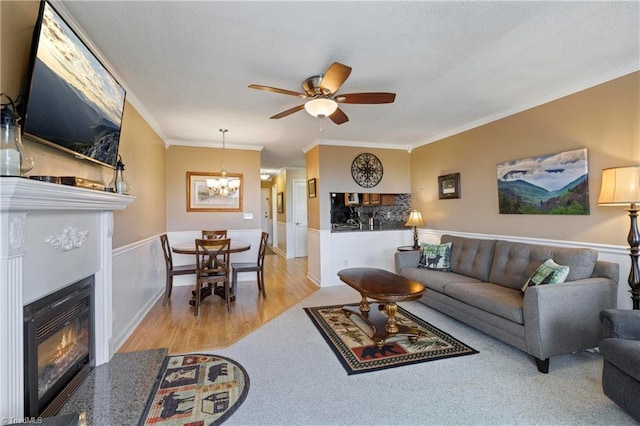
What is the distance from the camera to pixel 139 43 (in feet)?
7.04

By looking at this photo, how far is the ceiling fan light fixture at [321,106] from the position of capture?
2.52 meters

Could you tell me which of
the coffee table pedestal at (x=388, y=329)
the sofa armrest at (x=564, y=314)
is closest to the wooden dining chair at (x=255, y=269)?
the coffee table pedestal at (x=388, y=329)

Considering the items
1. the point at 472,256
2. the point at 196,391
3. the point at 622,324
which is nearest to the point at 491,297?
the point at 622,324

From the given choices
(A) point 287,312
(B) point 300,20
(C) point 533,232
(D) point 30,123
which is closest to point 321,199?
(A) point 287,312

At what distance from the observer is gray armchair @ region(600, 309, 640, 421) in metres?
1.64

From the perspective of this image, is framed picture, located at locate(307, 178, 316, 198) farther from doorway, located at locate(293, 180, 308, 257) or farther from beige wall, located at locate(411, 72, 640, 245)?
doorway, located at locate(293, 180, 308, 257)

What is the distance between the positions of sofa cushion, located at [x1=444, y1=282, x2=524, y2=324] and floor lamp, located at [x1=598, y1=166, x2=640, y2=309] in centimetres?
82

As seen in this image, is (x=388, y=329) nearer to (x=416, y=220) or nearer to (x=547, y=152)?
(x=416, y=220)

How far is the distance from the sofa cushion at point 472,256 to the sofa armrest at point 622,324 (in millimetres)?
1469

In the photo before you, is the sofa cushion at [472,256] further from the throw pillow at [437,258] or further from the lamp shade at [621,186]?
the lamp shade at [621,186]

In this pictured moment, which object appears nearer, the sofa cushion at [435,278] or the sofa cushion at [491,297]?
the sofa cushion at [491,297]

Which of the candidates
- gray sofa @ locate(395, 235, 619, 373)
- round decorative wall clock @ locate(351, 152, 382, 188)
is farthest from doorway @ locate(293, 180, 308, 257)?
gray sofa @ locate(395, 235, 619, 373)

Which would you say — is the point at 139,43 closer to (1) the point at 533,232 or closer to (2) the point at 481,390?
(2) the point at 481,390

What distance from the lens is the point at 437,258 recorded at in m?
3.99
